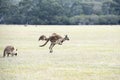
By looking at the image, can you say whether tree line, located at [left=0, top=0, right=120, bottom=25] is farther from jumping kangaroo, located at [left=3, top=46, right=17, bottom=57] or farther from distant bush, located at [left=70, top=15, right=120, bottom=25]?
jumping kangaroo, located at [left=3, top=46, right=17, bottom=57]

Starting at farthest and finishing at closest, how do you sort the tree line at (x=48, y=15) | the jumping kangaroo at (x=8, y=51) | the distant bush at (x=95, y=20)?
the distant bush at (x=95, y=20) < the tree line at (x=48, y=15) < the jumping kangaroo at (x=8, y=51)

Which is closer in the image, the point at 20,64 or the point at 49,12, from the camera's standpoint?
the point at 20,64

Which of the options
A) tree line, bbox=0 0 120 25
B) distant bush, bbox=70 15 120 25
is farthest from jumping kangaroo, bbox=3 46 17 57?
distant bush, bbox=70 15 120 25

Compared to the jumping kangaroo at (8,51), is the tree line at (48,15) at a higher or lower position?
higher

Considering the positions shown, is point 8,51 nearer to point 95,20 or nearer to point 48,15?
point 48,15

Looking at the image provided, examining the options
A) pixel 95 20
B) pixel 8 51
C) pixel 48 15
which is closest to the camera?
pixel 8 51

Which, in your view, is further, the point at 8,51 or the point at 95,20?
the point at 95,20

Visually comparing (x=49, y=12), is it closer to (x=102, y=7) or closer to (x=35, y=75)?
(x=102, y=7)

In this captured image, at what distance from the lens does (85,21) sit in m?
95.2

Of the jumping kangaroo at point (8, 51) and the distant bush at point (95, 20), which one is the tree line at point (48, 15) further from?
the jumping kangaroo at point (8, 51)

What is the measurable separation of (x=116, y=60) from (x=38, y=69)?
3.93 metres

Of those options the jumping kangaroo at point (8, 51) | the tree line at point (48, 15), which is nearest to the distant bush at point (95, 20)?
the tree line at point (48, 15)

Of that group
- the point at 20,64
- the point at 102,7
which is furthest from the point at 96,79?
the point at 102,7

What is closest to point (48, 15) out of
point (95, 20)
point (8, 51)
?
point (95, 20)
